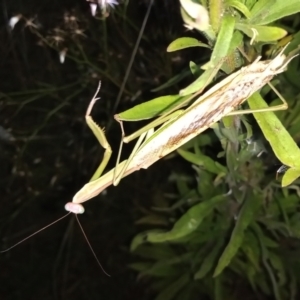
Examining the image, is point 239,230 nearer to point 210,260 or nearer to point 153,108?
point 210,260

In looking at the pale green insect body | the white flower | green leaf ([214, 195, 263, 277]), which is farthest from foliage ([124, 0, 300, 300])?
the white flower

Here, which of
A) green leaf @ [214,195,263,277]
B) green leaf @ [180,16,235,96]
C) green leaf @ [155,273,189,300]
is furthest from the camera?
green leaf @ [155,273,189,300]

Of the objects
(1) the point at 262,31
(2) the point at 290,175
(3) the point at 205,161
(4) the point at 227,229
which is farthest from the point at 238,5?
(4) the point at 227,229

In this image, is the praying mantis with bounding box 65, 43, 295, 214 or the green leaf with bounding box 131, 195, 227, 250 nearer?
the praying mantis with bounding box 65, 43, 295, 214

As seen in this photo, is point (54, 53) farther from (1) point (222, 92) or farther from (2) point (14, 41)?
(1) point (222, 92)

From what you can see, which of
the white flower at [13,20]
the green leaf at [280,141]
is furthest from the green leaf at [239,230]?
the white flower at [13,20]

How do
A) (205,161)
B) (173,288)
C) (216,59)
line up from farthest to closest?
(173,288)
(205,161)
(216,59)

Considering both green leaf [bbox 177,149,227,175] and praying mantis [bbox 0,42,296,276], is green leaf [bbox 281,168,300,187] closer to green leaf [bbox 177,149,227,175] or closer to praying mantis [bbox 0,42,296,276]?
praying mantis [bbox 0,42,296,276]

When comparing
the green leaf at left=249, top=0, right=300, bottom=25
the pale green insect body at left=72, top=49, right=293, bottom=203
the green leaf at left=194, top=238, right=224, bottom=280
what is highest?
the green leaf at left=249, top=0, right=300, bottom=25

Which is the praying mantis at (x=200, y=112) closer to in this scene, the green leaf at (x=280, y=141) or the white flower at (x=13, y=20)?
the green leaf at (x=280, y=141)
